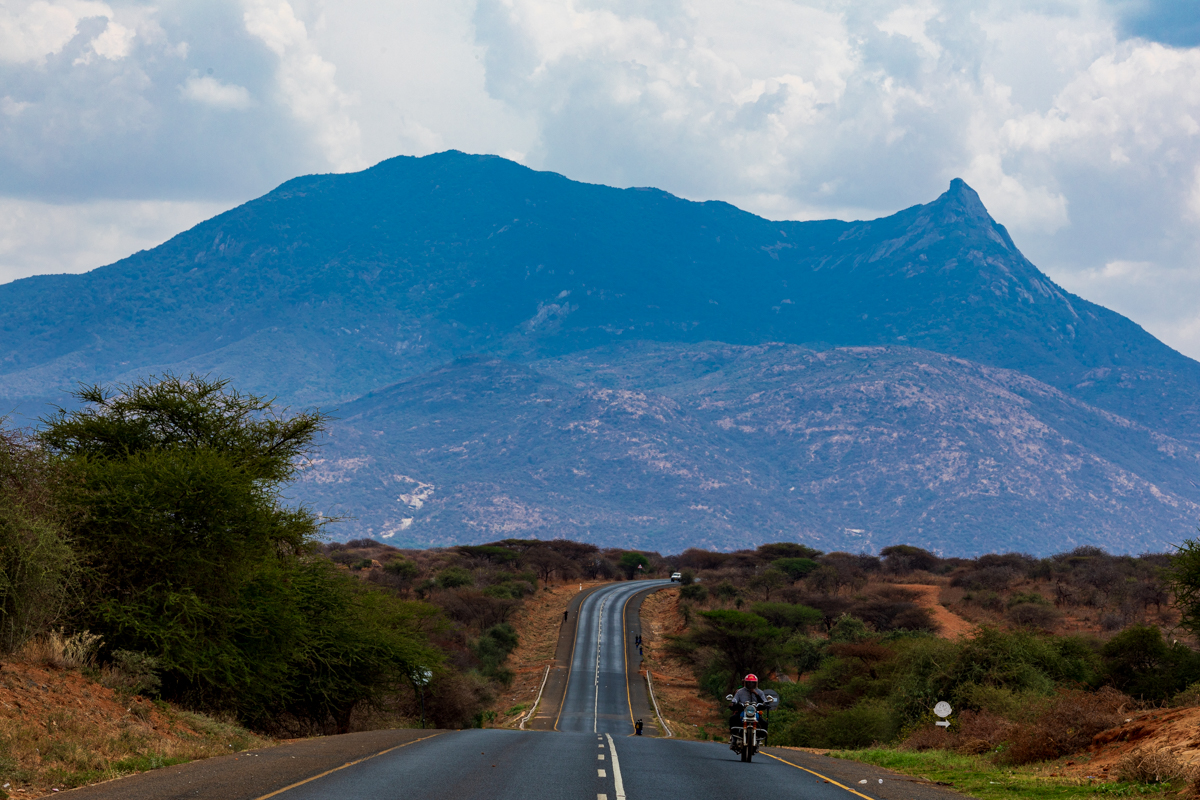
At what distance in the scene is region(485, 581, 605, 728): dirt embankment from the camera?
59.6m

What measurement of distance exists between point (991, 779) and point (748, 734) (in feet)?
17.4

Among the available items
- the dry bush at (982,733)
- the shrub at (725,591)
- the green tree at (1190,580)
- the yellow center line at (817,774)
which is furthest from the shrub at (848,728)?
the shrub at (725,591)

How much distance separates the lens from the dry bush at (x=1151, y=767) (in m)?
16.1

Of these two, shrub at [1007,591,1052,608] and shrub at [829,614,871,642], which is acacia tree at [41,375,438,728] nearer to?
shrub at [829,614,871,642]

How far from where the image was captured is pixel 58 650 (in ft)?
71.2

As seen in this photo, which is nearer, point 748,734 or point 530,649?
point 748,734

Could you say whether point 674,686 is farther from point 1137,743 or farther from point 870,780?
point 1137,743

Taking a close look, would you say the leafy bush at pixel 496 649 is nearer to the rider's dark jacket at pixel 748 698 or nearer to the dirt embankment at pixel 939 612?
the dirt embankment at pixel 939 612

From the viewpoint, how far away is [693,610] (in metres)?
94.6

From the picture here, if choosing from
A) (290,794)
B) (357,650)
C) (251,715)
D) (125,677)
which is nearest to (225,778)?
(290,794)

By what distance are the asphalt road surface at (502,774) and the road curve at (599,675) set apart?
69.1ft

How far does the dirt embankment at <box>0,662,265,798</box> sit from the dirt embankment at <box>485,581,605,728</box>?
30832mm

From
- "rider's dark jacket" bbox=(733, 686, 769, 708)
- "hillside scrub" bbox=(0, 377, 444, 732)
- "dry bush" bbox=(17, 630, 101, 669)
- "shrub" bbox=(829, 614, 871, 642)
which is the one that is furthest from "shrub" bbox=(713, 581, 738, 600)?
"dry bush" bbox=(17, 630, 101, 669)

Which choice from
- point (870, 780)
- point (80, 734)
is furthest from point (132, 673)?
point (870, 780)
